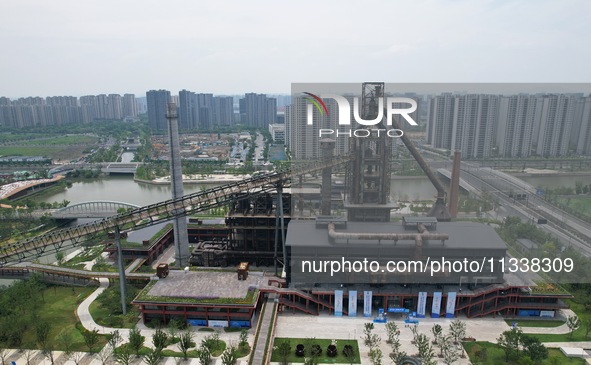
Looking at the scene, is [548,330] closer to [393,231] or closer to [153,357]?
[393,231]

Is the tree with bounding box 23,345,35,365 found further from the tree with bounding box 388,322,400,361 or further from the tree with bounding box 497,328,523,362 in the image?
the tree with bounding box 497,328,523,362

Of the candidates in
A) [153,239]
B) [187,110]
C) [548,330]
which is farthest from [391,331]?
[187,110]

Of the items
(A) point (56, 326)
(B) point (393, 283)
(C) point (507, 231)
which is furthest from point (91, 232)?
(C) point (507, 231)

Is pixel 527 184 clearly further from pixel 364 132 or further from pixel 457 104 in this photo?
pixel 364 132

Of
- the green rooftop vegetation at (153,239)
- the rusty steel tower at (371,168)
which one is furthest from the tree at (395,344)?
the green rooftop vegetation at (153,239)

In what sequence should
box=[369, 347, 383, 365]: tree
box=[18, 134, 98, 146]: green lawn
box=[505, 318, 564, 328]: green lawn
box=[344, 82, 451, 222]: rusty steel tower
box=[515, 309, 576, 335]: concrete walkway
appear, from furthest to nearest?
box=[18, 134, 98, 146]: green lawn
box=[344, 82, 451, 222]: rusty steel tower
box=[505, 318, 564, 328]: green lawn
box=[515, 309, 576, 335]: concrete walkway
box=[369, 347, 383, 365]: tree

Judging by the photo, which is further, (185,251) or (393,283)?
(185,251)

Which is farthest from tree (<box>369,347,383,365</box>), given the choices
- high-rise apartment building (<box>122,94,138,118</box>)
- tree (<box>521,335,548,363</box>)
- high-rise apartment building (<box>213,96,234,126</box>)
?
high-rise apartment building (<box>122,94,138,118</box>)
